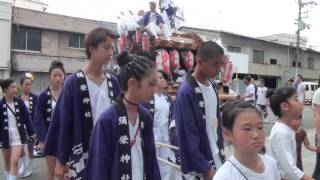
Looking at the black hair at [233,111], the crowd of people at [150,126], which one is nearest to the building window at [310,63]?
the crowd of people at [150,126]

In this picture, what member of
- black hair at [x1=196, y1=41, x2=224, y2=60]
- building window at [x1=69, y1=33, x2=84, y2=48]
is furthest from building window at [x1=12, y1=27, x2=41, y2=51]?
black hair at [x1=196, y1=41, x2=224, y2=60]

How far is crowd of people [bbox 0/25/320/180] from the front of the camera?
248 cm

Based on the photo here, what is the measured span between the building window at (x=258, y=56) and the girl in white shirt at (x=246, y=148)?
34.6 meters

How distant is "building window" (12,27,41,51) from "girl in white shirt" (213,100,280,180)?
74.5 ft

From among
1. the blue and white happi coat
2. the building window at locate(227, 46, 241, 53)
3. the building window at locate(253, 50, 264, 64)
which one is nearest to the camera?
the blue and white happi coat

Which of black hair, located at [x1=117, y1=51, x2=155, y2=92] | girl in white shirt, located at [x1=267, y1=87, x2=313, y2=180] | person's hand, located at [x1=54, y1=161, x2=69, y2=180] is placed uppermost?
black hair, located at [x1=117, y1=51, x2=155, y2=92]

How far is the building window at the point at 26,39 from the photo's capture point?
2352cm

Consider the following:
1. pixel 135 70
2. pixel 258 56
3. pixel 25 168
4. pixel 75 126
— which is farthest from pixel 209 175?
pixel 258 56

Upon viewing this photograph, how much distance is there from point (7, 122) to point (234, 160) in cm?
503

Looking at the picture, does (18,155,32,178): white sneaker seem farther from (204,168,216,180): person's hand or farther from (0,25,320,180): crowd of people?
(204,168,216,180): person's hand

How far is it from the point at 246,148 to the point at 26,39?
23131 mm

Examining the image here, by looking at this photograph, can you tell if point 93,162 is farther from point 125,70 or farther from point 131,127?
point 125,70

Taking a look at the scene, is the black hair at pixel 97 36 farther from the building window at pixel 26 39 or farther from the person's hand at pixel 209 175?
the building window at pixel 26 39

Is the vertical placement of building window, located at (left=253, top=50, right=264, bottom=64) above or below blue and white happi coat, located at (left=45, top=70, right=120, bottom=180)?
above
